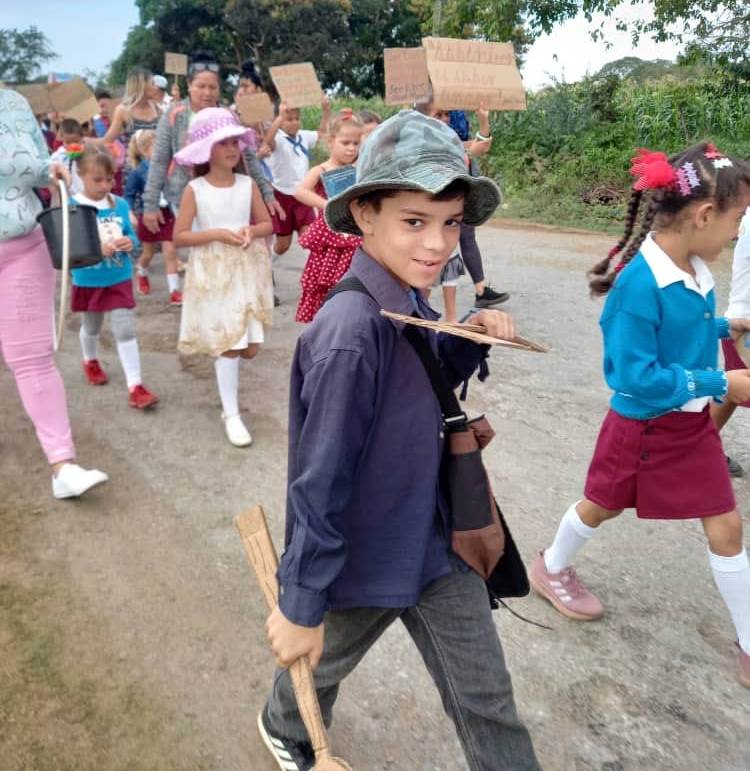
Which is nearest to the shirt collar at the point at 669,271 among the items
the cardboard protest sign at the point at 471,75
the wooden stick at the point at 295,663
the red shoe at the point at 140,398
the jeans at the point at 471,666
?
the jeans at the point at 471,666

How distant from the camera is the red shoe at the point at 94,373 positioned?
4953 millimetres

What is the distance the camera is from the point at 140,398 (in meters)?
4.58

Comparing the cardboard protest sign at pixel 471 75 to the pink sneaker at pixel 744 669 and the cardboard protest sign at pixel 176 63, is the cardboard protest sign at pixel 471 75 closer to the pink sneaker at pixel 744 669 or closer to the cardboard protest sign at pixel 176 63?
the pink sneaker at pixel 744 669

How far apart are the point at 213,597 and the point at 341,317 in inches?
70.0

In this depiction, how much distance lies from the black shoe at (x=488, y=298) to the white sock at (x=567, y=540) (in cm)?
398

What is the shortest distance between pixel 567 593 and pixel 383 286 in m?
1.69

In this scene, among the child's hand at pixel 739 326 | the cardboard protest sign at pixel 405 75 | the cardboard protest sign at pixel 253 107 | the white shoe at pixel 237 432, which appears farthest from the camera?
the cardboard protest sign at pixel 253 107

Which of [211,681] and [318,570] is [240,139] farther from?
[318,570]

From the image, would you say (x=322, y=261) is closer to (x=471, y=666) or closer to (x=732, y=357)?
(x=732, y=357)

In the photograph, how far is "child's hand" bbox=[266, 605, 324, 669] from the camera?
1.47m

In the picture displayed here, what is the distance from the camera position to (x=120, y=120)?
24.6ft

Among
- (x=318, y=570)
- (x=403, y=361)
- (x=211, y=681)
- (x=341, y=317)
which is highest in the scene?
(x=341, y=317)

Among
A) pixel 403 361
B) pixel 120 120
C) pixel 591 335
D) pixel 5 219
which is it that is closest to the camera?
pixel 403 361

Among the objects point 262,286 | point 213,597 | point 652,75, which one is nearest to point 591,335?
point 262,286
